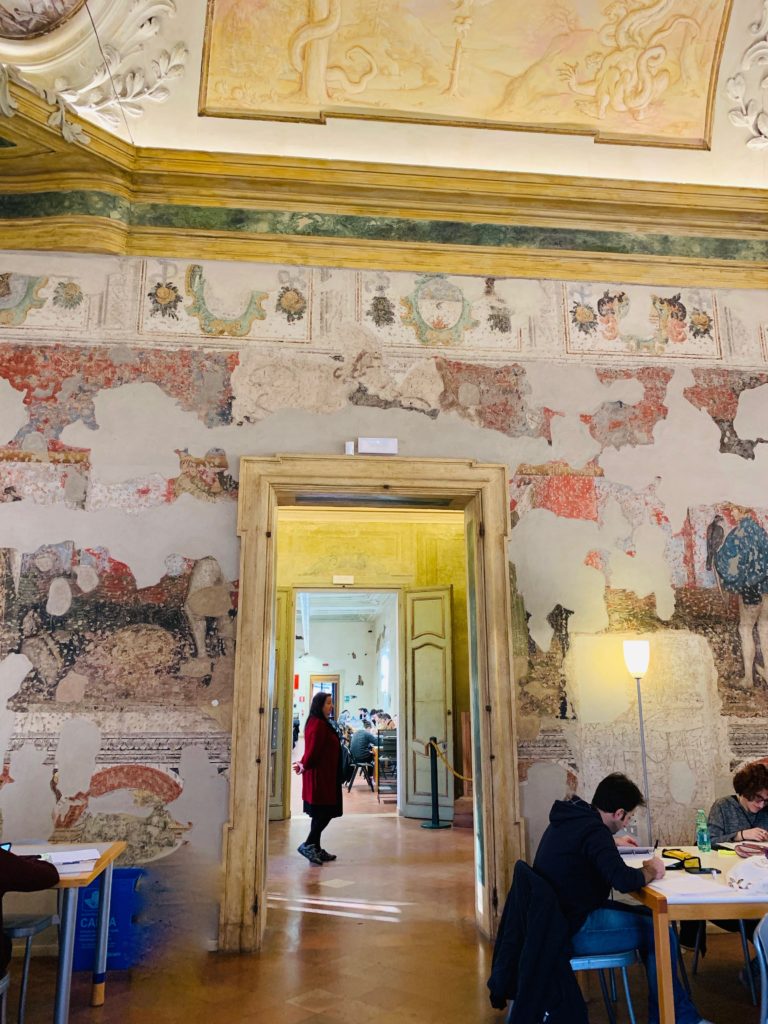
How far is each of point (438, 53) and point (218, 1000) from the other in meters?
7.17

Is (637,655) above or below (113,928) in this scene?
above

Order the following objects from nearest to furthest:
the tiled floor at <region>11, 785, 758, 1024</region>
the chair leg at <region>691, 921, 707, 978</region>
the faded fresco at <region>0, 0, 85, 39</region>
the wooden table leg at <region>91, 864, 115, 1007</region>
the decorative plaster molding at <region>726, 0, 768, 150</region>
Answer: the tiled floor at <region>11, 785, 758, 1024</region> → the wooden table leg at <region>91, 864, 115, 1007</region> → the chair leg at <region>691, 921, 707, 978</region> → the faded fresco at <region>0, 0, 85, 39</region> → the decorative plaster molding at <region>726, 0, 768, 150</region>

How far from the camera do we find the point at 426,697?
10.8 meters

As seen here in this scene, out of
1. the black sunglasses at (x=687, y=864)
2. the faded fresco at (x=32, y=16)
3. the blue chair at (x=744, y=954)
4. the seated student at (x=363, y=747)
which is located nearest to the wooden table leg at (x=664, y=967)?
the black sunglasses at (x=687, y=864)

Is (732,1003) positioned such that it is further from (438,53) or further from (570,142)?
(438,53)

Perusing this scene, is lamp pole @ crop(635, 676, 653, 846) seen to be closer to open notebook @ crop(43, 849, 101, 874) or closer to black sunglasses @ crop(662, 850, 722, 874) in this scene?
black sunglasses @ crop(662, 850, 722, 874)

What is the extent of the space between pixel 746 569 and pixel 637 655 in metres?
1.37

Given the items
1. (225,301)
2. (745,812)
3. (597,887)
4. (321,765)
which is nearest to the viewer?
(597,887)

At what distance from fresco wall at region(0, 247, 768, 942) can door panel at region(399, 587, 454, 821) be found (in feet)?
15.7

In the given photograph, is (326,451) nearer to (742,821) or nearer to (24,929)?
(24,929)

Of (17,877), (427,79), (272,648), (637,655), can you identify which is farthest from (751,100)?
(17,877)

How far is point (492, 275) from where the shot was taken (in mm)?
6691

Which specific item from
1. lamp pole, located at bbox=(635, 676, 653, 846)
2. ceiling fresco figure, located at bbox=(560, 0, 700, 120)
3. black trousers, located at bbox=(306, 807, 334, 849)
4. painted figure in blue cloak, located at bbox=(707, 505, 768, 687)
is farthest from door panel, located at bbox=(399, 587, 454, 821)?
ceiling fresco figure, located at bbox=(560, 0, 700, 120)

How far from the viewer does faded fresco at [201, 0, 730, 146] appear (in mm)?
6246
